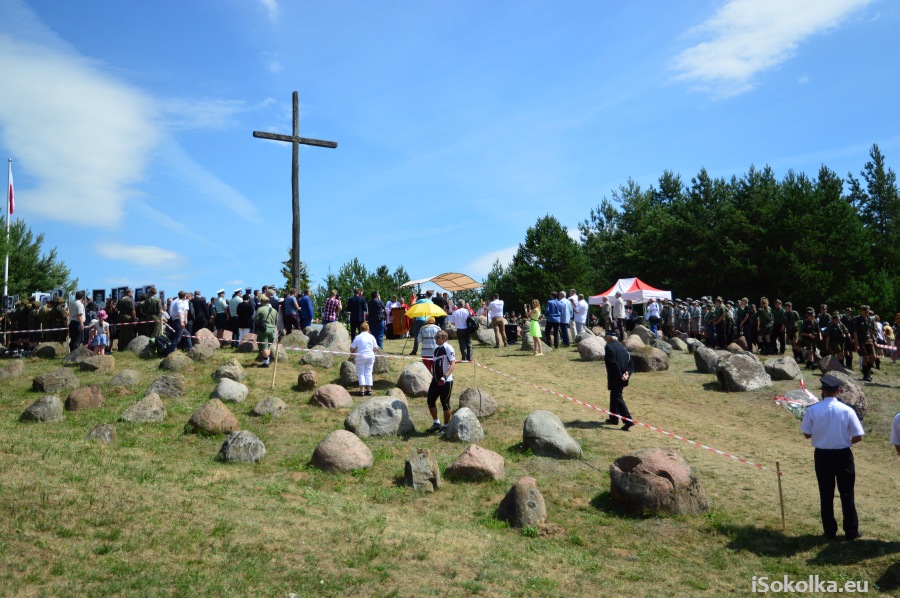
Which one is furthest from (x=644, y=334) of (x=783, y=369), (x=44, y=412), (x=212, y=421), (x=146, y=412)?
(x=44, y=412)

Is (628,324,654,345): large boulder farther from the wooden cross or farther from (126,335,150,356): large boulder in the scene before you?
(126,335,150,356): large boulder

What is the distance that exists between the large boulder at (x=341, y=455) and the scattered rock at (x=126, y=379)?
7323mm

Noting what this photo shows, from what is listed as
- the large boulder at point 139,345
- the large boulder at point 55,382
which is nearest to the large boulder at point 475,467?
the large boulder at point 55,382

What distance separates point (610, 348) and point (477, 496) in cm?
531

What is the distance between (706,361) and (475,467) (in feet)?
40.5

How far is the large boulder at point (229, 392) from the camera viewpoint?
14789mm

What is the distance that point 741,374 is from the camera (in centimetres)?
1794

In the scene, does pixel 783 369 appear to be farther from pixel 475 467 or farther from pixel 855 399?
pixel 475 467

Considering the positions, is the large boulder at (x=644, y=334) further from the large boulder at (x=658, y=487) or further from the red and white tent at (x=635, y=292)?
the large boulder at (x=658, y=487)

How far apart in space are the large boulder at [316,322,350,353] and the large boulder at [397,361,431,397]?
4556 millimetres

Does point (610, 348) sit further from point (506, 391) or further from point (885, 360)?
point (885, 360)

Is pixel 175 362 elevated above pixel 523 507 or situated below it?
above

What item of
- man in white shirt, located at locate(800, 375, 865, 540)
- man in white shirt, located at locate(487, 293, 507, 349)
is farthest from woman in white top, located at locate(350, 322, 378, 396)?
man in white shirt, located at locate(487, 293, 507, 349)

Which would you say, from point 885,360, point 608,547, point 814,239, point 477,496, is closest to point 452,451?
point 477,496
